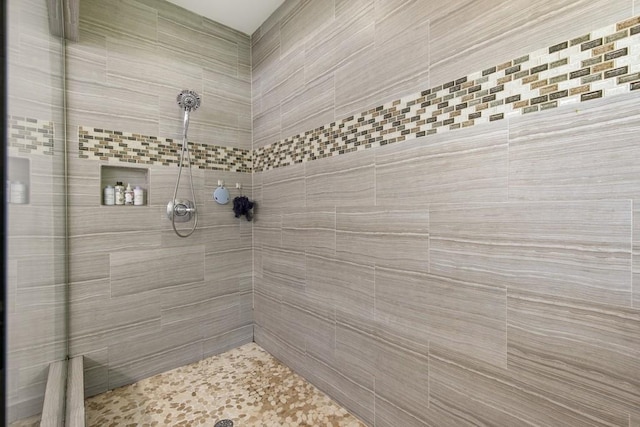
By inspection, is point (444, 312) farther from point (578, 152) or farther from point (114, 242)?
point (114, 242)

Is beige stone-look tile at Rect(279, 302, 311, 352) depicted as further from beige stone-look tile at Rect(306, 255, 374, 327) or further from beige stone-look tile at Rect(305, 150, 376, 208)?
beige stone-look tile at Rect(305, 150, 376, 208)

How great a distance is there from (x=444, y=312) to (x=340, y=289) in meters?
0.61

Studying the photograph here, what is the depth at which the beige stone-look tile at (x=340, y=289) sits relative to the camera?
1477mm

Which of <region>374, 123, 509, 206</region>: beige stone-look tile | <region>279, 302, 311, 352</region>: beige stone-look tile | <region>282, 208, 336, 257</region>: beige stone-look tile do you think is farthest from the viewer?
<region>279, 302, 311, 352</region>: beige stone-look tile

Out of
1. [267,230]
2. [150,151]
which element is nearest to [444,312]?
[267,230]

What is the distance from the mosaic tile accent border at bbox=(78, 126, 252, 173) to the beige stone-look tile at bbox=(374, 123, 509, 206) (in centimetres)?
134

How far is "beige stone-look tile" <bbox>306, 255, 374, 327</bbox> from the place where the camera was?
148 cm

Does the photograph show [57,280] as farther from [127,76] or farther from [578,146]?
[578,146]

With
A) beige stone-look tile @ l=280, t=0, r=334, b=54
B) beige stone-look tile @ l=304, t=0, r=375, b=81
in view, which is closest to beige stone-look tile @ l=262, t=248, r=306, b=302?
beige stone-look tile @ l=304, t=0, r=375, b=81

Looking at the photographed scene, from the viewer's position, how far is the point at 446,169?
1.14m

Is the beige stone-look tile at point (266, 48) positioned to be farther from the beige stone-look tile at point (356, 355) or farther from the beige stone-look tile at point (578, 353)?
the beige stone-look tile at point (578, 353)

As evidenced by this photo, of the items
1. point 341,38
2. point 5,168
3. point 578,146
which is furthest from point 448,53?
point 5,168

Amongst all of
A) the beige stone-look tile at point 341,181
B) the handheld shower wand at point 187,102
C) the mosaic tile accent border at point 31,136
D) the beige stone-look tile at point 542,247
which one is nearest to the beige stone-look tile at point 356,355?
the beige stone-look tile at point 542,247

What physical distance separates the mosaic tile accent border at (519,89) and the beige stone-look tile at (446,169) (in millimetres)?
51
